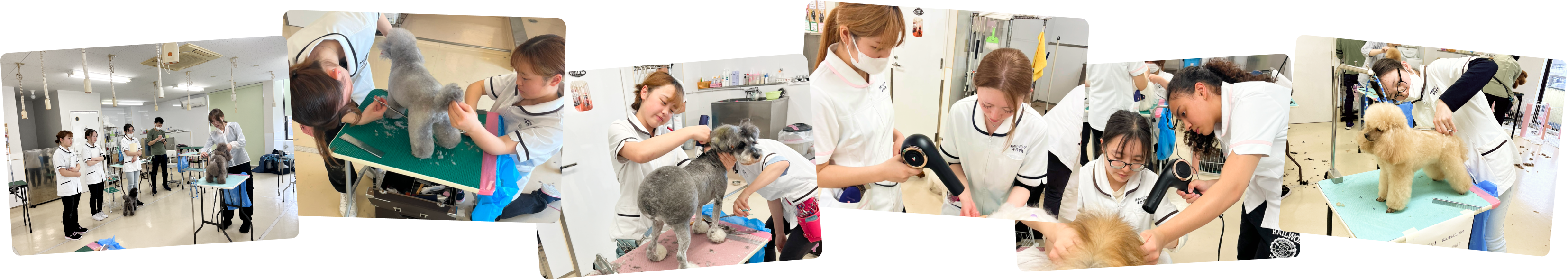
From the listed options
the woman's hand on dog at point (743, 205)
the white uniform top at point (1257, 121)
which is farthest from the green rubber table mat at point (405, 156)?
the white uniform top at point (1257, 121)

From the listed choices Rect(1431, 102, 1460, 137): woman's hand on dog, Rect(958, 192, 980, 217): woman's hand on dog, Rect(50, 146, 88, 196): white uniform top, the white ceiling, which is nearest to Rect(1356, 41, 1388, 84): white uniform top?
Rect(1431, 102, 1460, 137): woman's hand on dog

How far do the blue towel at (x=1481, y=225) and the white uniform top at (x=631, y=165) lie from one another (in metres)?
4.03

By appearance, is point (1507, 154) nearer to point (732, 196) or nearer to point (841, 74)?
point (841, 74)

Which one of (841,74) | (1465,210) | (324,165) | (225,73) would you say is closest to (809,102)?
(841,74)

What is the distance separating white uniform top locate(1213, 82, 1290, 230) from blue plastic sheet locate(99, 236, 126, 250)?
5.17 meters

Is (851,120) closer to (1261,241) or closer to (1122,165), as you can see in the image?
(1122,165)

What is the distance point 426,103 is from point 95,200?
1748 millimetres

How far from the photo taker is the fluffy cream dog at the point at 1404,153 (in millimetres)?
3799

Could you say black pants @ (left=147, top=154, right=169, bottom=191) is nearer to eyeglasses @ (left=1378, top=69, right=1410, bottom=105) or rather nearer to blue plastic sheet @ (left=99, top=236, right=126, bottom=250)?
blue plastic sheet @ (left=99, top=236, right=126, bottom=250)

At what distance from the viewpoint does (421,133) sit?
10.8 feet

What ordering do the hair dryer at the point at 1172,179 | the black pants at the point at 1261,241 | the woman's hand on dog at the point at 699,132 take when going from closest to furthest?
the woman's hand on dog at the point at 699,132 → the hair dryer at the point at 1172,179 → the black pants at the point at 1261,241

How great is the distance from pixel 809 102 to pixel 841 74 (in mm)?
189

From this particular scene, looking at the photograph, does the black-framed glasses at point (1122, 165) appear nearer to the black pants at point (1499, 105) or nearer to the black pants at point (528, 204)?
the black pants at point (1499, 105)

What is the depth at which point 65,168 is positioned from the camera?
3.50 metres
